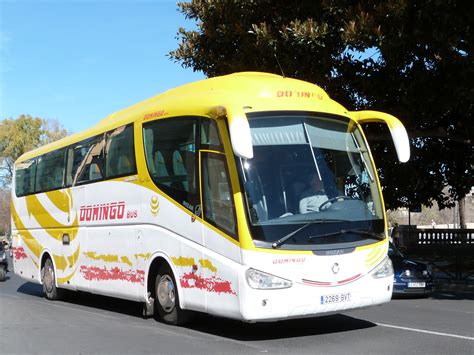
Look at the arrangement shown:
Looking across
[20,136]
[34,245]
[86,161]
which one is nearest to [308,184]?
[86,161]

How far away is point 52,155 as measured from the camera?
1423 cm

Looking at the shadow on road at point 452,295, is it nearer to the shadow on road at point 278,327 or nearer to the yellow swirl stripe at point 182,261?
the shadow on road at point 278,327

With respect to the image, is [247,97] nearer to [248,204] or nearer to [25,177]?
[248,204]

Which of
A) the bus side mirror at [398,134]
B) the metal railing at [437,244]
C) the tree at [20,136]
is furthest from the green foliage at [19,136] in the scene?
the bus side mirror at [398,134]

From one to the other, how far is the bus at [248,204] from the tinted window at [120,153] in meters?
0.05

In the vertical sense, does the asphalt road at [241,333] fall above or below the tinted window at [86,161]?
below

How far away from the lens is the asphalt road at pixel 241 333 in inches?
293

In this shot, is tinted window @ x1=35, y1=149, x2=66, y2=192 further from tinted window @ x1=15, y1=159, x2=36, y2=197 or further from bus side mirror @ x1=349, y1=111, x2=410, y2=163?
bus side mirror @ x1=349, y1=111, x2=410, y2=163

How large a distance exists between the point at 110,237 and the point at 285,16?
293 inches

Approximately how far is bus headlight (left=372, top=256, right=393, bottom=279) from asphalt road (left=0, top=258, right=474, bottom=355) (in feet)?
2.59

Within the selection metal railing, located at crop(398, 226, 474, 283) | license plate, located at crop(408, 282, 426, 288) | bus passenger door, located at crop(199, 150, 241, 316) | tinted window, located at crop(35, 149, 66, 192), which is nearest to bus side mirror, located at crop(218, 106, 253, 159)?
bus passenger door, located at crop(199, 150, 241, 316)

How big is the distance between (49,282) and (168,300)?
19.5ft

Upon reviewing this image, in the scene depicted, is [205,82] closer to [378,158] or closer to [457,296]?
[457,296]

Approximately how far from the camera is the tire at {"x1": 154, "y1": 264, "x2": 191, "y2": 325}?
9070mm
